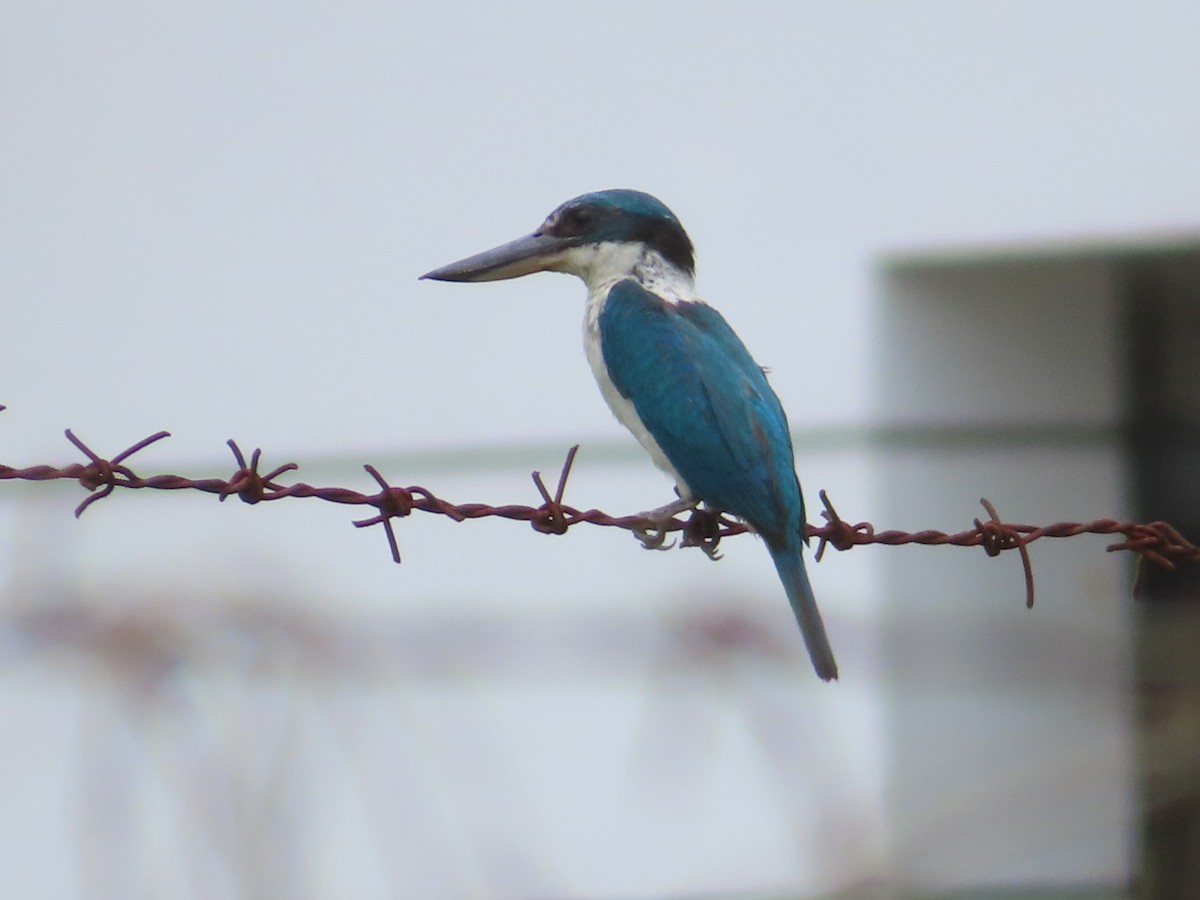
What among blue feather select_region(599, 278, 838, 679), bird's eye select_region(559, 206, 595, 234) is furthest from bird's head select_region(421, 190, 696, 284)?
blue feather select_region(599, 278, 838, 679)

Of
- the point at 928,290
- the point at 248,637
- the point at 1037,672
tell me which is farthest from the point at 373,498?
the point at 1037,672

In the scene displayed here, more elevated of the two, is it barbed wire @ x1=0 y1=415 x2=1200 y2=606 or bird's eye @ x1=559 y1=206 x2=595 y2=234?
bird's eye @ x1=559 y1=206 x2=595 y2=234

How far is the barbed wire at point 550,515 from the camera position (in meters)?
1.75

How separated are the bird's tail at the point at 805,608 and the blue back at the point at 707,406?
0.08 feet

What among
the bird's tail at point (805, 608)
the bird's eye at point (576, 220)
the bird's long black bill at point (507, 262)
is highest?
the bird's eye at point (576, 220)

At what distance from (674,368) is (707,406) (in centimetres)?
10

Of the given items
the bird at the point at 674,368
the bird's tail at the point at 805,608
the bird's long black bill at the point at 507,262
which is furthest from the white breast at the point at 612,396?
the bird's tail at the point at 805,608

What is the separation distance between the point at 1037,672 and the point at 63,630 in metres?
3.58

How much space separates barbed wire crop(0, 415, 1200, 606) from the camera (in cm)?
175

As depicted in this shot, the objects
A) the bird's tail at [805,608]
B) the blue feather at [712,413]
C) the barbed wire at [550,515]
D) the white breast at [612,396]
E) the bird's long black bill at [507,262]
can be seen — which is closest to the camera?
the barbed wire at [550,515]

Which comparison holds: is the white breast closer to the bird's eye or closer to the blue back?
the blue back

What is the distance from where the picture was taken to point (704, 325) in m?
2.97

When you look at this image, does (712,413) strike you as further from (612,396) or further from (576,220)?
(576,220)

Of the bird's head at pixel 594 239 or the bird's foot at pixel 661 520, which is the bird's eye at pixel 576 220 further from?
the bird's foot at pixel 661 520
